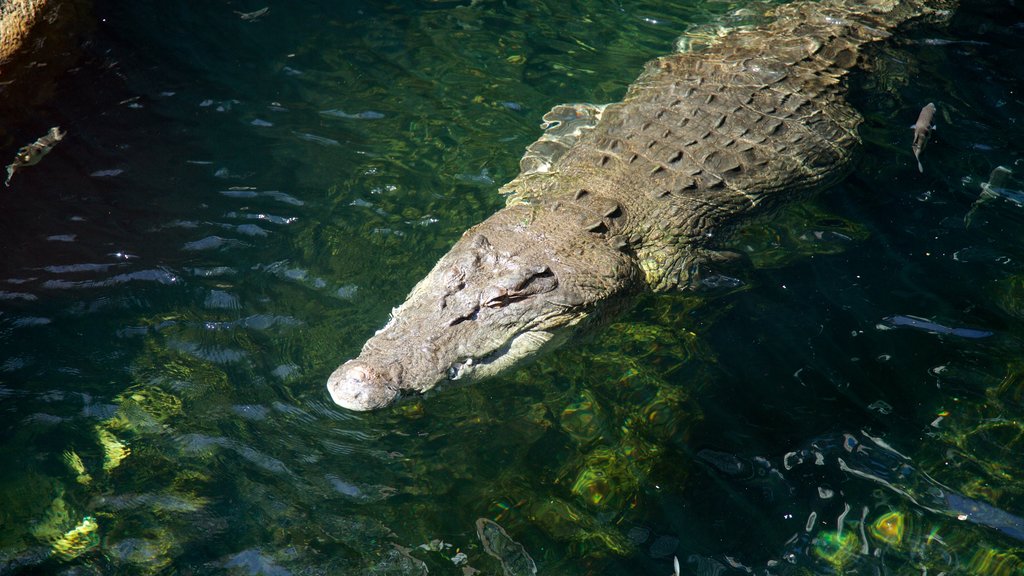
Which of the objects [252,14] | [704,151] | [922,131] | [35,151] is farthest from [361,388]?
[922,131]

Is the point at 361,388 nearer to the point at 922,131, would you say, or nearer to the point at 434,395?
the point at 434,395

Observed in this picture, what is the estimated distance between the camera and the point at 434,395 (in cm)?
369

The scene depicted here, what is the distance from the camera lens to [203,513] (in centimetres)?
322

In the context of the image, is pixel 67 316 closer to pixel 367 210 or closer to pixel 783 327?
pixel 367 210

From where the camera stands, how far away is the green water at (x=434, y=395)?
130 inches

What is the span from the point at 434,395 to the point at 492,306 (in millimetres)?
582

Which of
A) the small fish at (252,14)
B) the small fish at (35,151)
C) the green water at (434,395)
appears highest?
the small fish at (252,14)

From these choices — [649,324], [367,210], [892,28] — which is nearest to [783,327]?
[649,324]

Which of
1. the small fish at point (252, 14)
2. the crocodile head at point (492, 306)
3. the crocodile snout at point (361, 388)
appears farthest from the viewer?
the small fish at point (252, 14)

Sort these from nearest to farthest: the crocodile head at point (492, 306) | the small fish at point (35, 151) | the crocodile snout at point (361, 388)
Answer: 1. the crocodile snout at point (361, 388)
2. the crocodile head at point (492, 306)
3. the small fish at point (35, 151)

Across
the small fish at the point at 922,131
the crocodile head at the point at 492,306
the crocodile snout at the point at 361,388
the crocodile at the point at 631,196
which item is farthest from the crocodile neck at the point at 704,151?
the crocodile snout at the point at 361,388

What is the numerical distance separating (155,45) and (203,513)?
4.02 m

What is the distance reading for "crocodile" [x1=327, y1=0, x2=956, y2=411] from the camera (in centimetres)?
377

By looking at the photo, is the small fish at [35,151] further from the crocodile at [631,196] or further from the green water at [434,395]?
the crocodile at [631,196]
